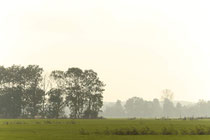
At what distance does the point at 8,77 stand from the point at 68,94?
17423mm

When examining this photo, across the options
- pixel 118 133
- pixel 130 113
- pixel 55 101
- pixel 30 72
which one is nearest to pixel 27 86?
pixel 30 72

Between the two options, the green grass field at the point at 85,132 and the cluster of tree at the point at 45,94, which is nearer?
the green grass field at the point at 85,132

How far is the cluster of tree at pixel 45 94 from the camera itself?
83.2 meters

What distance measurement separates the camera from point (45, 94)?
85812mm

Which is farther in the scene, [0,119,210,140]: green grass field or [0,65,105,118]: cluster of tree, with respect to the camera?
[0,65,105,118]: cluster of tree

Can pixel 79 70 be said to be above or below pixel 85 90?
above

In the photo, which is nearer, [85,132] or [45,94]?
[85,132]

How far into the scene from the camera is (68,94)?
87.2 metres

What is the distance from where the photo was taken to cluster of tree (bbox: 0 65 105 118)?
83188mm

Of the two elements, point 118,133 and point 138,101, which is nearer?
point 118,133

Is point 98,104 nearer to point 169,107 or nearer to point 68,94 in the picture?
point 68,94

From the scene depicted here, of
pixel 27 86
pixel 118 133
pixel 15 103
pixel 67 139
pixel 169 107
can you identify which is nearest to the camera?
pixel 67 139

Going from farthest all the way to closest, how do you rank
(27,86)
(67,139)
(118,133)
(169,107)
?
(169,107) → (27,86) → (118,133) → (67,139)

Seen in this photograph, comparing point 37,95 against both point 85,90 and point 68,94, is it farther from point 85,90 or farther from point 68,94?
point 85,90
